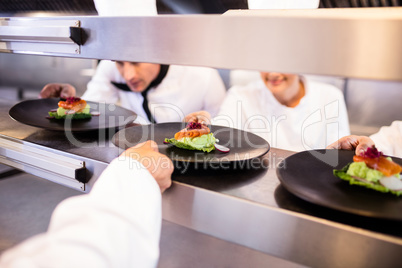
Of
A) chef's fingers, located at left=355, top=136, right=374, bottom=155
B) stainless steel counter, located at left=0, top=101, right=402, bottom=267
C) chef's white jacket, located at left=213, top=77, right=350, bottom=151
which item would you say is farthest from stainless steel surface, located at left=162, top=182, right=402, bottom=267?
chef's white jacket, located at left=213, top=77, right=350, bottom=151

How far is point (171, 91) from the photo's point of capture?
2641 millimetres

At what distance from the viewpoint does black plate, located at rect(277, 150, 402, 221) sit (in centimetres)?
62

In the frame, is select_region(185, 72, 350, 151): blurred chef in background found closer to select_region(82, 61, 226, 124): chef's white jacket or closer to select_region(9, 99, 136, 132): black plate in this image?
select_region(82, 61, 226, 124): chef's white jacket

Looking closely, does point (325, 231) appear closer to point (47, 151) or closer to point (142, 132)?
point (142, 132)

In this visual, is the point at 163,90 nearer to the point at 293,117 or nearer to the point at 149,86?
the point at 149,86

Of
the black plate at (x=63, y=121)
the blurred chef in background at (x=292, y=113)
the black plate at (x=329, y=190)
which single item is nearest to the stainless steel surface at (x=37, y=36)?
the black plate at (x=63, y=121)

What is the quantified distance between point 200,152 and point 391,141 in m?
1.22

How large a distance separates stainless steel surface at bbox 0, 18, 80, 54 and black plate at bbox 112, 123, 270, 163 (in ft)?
1.03

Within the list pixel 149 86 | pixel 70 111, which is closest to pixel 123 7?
pixel 70 111

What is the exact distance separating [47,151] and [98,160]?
0.22 metres

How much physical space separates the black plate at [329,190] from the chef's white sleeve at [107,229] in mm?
321

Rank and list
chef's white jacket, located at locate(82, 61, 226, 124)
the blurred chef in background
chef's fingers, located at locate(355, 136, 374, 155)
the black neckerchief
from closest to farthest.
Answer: chef's fingers, located at locate(355, 136, 374, 155), the blurred chef in background, the black neckerchief, chef's white jacket, located at locate(82, 61, 226, 124)

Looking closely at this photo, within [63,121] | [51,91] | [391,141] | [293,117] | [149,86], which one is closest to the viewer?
[63,121]

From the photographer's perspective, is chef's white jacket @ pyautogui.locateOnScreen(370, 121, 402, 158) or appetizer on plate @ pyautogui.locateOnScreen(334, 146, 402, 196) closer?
appetizer on plate @ pyautogui.locateOnScreen(334, 146, 402, 196)
